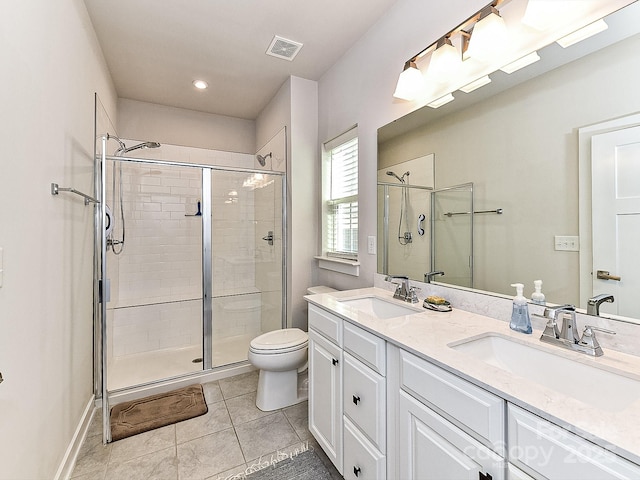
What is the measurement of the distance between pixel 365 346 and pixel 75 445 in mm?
1720

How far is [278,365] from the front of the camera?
199cm

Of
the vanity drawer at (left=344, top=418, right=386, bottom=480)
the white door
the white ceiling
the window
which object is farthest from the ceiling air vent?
the vanity drawer at (left=344, top=418, right=386, bottom=480)

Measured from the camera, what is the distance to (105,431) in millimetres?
1752

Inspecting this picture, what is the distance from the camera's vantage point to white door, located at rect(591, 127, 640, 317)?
92 centimetres

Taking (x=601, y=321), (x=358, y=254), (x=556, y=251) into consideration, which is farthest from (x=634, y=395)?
(x=358, y=254)

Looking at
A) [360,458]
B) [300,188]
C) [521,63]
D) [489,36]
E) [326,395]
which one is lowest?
[360,458]

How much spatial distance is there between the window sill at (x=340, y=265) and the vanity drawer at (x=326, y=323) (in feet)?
1.95

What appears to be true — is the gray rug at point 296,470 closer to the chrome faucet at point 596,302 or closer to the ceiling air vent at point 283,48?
the chrome faucet at point 596,302

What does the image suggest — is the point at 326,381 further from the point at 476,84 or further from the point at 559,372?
the point at 476,84

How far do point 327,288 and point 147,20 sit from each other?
227 centimetres

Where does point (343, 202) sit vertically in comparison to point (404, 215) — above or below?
above

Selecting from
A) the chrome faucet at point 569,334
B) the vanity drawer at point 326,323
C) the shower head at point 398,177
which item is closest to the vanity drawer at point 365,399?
the vanity drawer at point 326,323

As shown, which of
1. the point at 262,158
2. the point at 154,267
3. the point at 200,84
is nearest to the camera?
the point at 200,84

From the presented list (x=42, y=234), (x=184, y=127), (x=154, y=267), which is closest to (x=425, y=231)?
(x=42, y=234)
